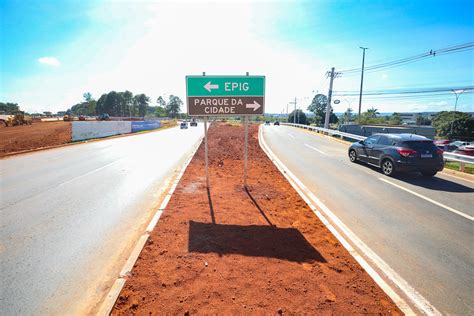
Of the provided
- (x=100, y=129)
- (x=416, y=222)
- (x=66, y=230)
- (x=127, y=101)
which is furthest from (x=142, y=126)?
(x=127, y=101)

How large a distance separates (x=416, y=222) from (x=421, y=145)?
4851 mm

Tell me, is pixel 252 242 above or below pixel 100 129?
below

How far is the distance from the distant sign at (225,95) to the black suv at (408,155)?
19.6ft

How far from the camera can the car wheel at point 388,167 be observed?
941cm

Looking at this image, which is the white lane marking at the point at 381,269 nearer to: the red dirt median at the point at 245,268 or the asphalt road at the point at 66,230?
the red dirt median at the point at 245,268

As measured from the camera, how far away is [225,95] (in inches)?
290

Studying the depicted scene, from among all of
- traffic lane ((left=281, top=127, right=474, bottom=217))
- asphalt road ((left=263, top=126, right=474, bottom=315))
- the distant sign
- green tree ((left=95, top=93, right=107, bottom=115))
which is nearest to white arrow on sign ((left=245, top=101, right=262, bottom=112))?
the distant sign

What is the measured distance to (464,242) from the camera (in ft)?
15.2

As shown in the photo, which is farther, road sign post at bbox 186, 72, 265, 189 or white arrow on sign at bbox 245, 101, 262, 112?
white arrow on sign at bbox 245, 101, 262, 112

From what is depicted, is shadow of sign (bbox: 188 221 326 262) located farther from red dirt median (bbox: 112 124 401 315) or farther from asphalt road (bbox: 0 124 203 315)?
asphalt road (bbox: 0 124 203 315)

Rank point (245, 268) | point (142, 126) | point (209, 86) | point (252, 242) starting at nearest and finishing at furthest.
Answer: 1. point (245, 268)
2. point (252, 242)
3. point (209, 86)
4. point (142, 126)

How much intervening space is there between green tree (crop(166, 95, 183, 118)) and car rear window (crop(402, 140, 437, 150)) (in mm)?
139383

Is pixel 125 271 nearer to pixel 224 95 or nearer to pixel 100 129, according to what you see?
pixel 224 95

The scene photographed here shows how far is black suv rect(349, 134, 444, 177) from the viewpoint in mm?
8820
